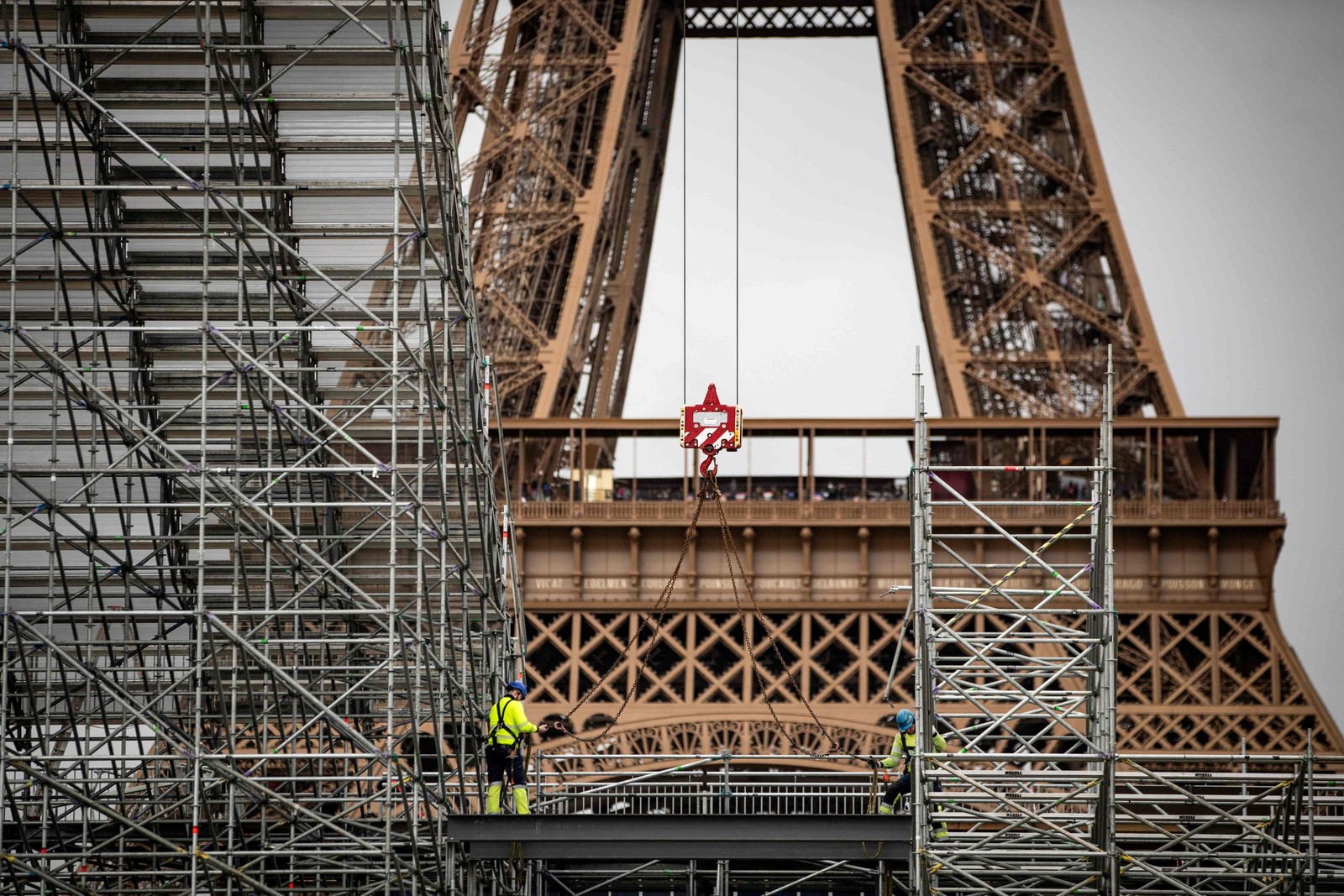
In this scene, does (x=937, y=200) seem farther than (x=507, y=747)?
Yes

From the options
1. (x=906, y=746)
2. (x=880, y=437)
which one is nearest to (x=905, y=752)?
(x=906, y=746)

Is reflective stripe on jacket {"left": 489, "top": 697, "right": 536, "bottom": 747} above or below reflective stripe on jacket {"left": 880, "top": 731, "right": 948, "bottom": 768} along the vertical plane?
above

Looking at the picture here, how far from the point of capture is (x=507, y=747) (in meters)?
24.6

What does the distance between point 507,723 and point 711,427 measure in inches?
248

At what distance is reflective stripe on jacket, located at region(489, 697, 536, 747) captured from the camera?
962 inches

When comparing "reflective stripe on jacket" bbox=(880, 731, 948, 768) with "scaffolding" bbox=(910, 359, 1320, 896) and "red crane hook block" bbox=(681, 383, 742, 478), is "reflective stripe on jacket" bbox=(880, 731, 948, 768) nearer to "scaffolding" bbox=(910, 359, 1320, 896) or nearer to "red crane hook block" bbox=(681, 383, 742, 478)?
"scaffolding" bbox=(910, 359, 1320, 896)

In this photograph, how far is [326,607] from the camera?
92.5ft

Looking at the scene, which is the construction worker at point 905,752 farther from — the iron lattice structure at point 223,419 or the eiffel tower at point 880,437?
the eiffel tower at point 880,437

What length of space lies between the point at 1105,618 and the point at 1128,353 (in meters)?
21.2

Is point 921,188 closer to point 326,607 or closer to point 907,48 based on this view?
point 907,48

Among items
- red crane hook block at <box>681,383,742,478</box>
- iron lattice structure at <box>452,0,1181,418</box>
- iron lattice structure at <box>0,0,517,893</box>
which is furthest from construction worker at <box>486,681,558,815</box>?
iron lattice structure at <box>452,0,1181,418</box>

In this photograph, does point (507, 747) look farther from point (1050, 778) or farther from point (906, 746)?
point (1050, 778)

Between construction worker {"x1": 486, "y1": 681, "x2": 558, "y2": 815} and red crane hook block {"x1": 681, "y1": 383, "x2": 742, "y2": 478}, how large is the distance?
579 cm

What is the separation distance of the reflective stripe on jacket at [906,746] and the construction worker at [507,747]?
370cm
